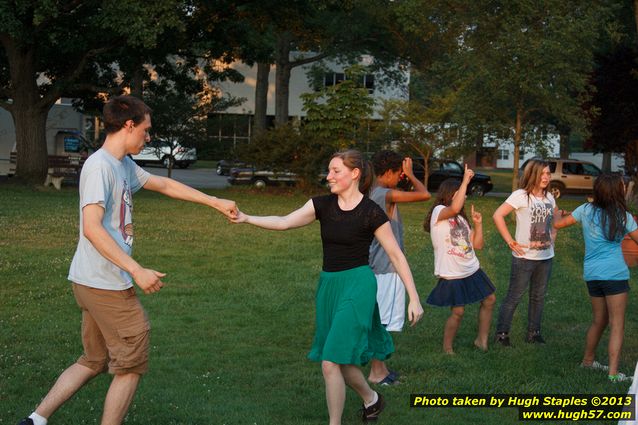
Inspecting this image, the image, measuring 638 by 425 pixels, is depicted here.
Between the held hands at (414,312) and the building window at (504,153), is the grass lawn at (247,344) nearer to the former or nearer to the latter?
the held hands at (414,312)

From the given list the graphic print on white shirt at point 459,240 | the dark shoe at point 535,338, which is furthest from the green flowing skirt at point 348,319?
the dark shoe at point 535,338

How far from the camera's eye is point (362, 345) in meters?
5.63

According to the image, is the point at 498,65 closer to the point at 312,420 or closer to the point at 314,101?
the point at 314,101

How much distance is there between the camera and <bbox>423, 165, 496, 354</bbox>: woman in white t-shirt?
318 inches

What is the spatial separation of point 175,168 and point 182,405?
47817mm

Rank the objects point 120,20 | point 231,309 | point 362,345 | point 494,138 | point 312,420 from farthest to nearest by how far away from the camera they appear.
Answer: point 494,138, point 120,20, point 231,309, point 312,420, point 362,345

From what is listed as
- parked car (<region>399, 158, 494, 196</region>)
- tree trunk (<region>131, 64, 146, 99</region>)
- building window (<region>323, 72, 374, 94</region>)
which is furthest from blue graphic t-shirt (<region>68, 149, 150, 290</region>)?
building window (<region>323, 72, 374, 94</region>)

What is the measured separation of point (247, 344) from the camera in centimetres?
838

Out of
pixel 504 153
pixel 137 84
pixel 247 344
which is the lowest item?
pixel 247 344

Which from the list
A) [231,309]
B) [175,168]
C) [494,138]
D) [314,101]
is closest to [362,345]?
[231,309]

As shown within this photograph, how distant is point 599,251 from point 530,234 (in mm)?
1023

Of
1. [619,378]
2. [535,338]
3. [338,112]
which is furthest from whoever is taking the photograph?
[338,112]

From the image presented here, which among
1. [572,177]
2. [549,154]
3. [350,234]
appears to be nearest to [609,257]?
[350,234]

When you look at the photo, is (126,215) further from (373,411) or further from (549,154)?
(549,154)
